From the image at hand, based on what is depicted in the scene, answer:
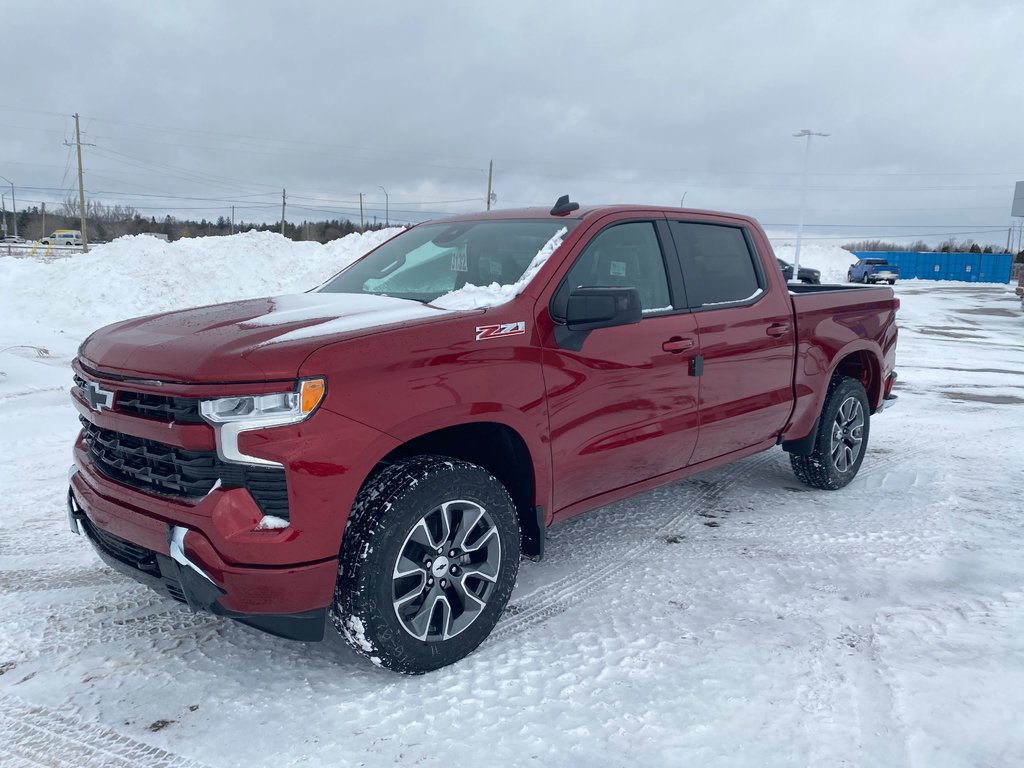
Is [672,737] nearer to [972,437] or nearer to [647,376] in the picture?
[647,376]

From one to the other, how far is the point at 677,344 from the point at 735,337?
57 cm

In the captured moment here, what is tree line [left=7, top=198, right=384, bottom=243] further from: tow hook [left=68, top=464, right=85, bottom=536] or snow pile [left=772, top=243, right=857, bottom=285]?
tow hook [left=68, top=464, right=85, bottom=536]

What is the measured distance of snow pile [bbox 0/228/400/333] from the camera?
15656 mm

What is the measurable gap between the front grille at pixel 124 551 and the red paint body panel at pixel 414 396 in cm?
6

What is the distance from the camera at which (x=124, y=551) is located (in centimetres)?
302

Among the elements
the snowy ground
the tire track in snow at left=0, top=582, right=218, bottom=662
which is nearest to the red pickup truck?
the snowy ground

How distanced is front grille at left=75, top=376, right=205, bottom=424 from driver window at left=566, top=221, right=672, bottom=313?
1738mm

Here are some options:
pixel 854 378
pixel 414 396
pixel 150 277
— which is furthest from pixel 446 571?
pixel 150 277

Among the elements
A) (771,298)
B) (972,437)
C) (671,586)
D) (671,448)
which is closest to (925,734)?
(671,586)

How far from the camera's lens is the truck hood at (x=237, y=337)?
2.65 metres

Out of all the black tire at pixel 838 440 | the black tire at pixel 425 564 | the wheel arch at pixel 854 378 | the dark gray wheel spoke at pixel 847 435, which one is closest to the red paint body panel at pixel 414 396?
the black tire at pixel 425 564

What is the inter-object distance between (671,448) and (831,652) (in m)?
1.22

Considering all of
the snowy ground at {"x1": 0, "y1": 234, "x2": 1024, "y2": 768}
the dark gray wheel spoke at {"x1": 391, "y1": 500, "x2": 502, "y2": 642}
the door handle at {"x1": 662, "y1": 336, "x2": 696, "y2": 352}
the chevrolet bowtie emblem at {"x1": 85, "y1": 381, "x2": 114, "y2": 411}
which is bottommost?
the snowy ground at {"x1": 0, "y1": 234, "x2": 1024, "y2": 768}

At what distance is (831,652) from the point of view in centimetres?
330
